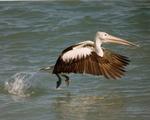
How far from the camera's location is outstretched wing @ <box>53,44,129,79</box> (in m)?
8.65

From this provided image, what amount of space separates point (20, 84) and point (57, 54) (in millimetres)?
2022

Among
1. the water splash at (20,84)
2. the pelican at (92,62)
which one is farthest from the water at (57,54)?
the pelican at (92,62)

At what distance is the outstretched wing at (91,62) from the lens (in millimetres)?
8648

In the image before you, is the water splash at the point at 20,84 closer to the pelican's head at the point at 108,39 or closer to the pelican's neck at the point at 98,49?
the pelican's neck at the point at 98,49

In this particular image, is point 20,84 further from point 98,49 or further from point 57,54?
point 57,54

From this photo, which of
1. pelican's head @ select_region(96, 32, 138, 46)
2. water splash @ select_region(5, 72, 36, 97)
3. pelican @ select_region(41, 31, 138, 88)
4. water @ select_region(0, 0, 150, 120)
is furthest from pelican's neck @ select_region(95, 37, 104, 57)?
water splash @ select_region(5, 72, 36, 97)

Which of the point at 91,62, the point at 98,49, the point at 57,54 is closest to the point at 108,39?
the point at 98,49

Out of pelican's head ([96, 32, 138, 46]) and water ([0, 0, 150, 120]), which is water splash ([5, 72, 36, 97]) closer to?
water ([0, 0, 150, 120])

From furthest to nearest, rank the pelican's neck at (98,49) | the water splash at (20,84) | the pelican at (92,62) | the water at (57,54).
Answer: the water splash at (20,84) < the pelican's neck at (98,49) < the pelican at (92,62) < the water at (57,54)

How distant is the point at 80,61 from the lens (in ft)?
28.7

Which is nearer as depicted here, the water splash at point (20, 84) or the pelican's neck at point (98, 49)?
the pelican's neck at point (98, 49)

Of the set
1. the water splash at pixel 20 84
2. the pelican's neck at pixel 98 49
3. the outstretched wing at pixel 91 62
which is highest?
the pelican's neck at pixel 98 49

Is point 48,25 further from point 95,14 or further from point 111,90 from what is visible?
point 111,90

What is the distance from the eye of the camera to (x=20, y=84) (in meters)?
9.48
